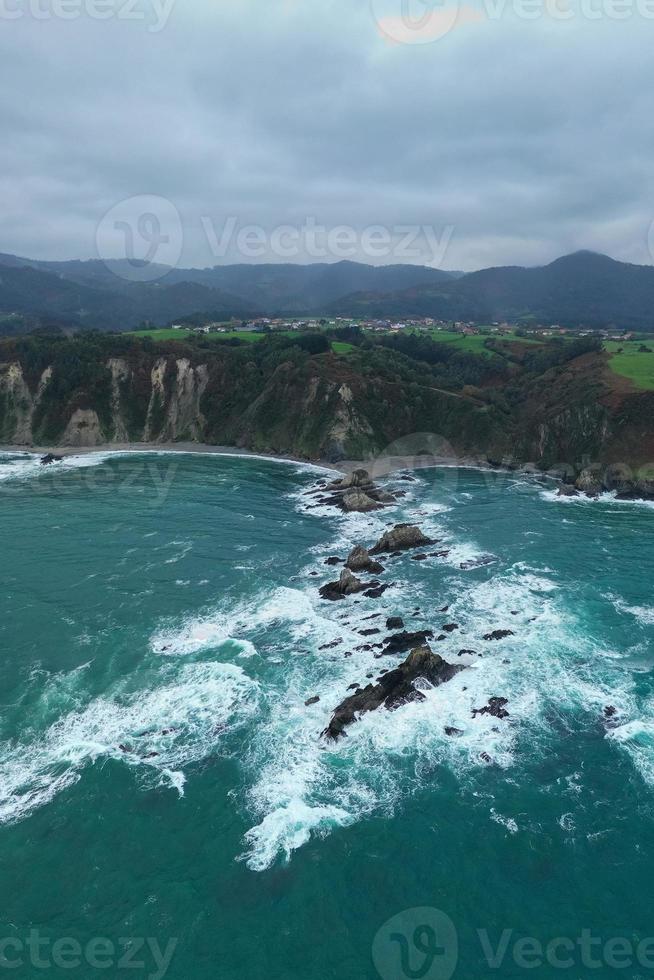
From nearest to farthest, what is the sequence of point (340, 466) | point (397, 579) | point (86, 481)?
point (397, 579) → point (86, 481) → point (340, 466)

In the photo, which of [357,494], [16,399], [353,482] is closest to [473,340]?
[353,482]

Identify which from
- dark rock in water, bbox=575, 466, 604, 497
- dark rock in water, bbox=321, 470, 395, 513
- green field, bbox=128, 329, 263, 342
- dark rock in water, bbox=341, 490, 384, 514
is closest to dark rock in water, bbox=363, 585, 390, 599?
dark rock in water, bbox=341, 490, 384, 514

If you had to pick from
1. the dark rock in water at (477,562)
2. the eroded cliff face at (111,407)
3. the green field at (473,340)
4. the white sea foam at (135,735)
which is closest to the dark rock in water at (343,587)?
the dark rock in water at (477,562)

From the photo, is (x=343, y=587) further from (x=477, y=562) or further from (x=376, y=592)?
(x=477, y=562)

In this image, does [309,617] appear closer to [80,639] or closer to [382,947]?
[80,639]

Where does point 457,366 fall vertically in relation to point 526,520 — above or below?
above

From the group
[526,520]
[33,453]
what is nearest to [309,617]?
[526,520]

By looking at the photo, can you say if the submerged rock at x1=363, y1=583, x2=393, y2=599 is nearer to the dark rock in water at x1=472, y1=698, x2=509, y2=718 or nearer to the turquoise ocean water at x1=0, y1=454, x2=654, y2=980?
the turquoise ocean water at x1=0, y1=454, x2=654, y2=980
